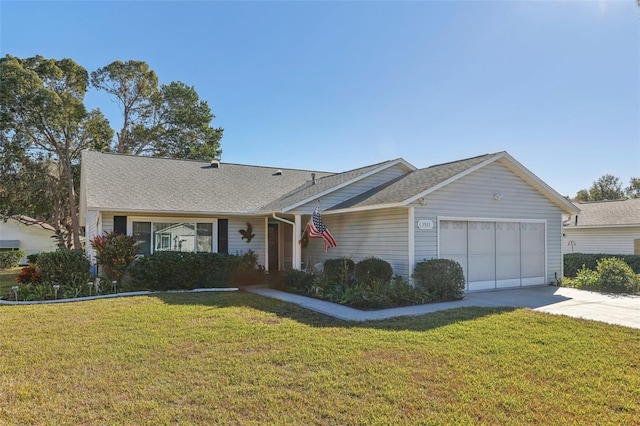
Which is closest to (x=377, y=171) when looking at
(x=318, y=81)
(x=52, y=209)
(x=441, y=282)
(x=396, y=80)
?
(x=396, y=80)

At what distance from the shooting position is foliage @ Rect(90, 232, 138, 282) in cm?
1156

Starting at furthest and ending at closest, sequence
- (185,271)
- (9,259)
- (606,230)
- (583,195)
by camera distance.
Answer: (583,195) → (9,259) → (606,230) → (185,271)

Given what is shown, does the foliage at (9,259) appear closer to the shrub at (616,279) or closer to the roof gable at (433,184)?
the roof gable at (433,184)

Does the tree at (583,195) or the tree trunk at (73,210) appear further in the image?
the tree at (583,195)

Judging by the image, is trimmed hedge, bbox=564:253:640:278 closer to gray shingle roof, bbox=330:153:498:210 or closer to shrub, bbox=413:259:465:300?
gray shingle roof, bbox=330:153:498:210

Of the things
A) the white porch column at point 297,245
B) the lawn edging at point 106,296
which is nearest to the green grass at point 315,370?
the lawn edging at point 106,296

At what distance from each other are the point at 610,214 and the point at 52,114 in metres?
31.6

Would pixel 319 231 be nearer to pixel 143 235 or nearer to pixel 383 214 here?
pixel 383 214

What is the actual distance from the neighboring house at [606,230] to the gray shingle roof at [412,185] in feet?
33.3

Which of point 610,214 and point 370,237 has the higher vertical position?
point 610,214

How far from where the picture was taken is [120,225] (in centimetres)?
1267

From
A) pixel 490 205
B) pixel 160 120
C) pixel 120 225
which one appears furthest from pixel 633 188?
pixel 120 225

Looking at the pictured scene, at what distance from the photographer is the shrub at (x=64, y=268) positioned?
11391 mm

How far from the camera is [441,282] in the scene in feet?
33.2
